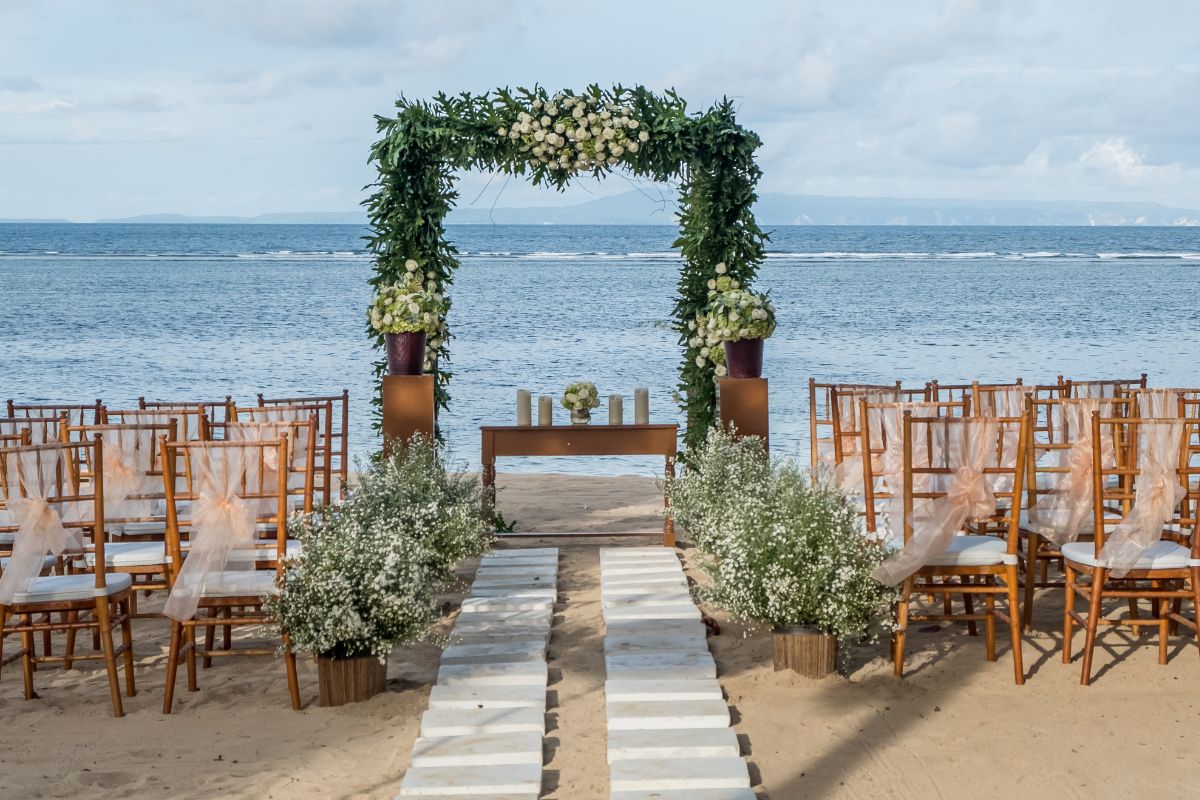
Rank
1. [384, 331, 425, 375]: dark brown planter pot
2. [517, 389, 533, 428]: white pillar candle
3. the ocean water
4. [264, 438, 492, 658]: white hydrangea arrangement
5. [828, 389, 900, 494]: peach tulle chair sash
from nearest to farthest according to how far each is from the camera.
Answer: [264, 438, 492, 658]: white hydrangea arrangement < [828, 389, 900, 494]: peach tulle chair sash < [517, 389, 533, 428]: white pillar candle < [384, 331, 425, 375]: dark brown planter pot < the ocean water

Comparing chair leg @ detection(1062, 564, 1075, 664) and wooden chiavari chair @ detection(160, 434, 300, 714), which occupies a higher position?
wooden chiavari chair @ detection(160, 434, 300, 714)

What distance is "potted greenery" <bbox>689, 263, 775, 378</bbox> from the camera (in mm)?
8391

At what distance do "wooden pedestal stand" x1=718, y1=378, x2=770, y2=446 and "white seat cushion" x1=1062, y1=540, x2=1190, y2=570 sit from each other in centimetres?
318

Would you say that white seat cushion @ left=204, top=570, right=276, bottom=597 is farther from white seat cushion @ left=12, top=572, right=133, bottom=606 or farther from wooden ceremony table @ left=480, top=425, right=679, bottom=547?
wooden ceremony table @ left=480, top=425, right=679, bottom=547

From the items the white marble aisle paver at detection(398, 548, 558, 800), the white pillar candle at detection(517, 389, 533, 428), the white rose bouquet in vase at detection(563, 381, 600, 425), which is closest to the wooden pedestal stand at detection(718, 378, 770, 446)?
the white rose bouquet in vase at detection(563, 381, 600, 425)

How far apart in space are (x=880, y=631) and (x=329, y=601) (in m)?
2.44

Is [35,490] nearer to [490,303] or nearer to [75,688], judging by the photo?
[75,688]

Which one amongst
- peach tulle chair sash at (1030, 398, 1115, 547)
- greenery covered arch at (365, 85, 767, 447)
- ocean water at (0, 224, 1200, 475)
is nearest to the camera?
peach tulle chair sash at (1030, 398, 1115, 547)

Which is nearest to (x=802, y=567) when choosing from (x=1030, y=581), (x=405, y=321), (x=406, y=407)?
(x=1030, y=581)

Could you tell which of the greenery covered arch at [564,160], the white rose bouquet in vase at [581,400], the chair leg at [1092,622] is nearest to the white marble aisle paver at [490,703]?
the white rose bouquet in vase at [581,400]

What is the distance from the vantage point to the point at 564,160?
8609 mm

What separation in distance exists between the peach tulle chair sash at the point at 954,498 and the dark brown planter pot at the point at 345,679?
6.70ft

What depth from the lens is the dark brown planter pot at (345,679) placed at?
15.9ft

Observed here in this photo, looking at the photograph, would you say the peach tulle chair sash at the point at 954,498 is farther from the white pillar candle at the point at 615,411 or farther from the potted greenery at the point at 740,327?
the white pillar candle at the point at 615,411
